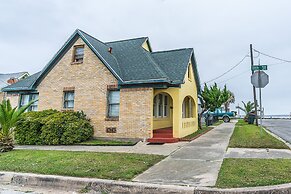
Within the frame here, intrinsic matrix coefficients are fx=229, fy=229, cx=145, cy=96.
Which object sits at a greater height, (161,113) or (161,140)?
(161,113)

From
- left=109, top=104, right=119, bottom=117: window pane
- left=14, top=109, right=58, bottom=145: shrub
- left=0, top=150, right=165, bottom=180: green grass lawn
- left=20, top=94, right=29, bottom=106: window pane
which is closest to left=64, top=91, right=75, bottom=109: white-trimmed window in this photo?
left=14, top=109, right=58, bottom=145: shrub

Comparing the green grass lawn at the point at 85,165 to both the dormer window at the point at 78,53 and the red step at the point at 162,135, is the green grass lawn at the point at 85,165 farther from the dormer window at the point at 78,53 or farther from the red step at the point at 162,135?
the dormer window at the point at 78,53

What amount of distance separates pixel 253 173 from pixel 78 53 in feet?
41.5

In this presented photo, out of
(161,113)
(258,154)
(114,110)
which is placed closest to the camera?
(258,154)

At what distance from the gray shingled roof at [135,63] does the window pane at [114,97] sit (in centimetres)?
81

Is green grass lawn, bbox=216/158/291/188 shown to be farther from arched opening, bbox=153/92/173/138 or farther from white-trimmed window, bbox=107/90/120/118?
arched opening, bbox=153/92/173/138

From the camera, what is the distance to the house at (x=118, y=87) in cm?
1241

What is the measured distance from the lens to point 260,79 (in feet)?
35.9

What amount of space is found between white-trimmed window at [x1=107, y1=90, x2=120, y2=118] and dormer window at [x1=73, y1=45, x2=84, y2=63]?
329cm

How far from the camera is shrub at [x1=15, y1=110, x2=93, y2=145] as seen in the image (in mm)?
11961

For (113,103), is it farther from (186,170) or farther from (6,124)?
(186,170)

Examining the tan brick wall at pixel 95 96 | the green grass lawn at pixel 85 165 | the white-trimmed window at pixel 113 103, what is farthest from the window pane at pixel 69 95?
the green grass lawn at pixel 85 165

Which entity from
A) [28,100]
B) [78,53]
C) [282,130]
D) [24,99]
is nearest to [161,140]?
[78,53]

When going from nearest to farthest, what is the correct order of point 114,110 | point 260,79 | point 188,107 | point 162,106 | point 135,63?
point 260,79 → point 114,110 → point 135,63 → point 162,106 → point 188,107
